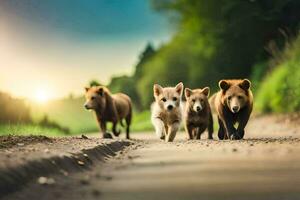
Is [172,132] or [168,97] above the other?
[168,97]

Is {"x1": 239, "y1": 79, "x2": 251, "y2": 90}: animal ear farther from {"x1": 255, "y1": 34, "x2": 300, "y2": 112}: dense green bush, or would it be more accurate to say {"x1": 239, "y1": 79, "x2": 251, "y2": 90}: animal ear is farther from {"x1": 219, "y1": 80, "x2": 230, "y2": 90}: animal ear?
{"x1": 255, "y1": 34, "x2": 300, "y2": 112}: dense green bush

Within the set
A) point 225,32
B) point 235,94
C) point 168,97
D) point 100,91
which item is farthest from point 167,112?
point 225,32

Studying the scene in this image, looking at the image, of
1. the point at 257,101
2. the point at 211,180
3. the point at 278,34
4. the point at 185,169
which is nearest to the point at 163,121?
the point at 185,169

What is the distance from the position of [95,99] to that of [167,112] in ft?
13.3

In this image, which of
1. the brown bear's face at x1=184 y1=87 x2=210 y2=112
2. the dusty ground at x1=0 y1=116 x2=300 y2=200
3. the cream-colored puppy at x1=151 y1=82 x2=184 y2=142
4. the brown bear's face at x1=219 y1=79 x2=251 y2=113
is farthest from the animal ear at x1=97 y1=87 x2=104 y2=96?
the dusty ground at x1=0 y1=116 x2=300 y2=200

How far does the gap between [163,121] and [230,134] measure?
1833 mm

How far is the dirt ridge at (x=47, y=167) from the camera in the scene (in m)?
7.29

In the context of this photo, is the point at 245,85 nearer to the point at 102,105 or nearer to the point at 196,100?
the point at 196,100

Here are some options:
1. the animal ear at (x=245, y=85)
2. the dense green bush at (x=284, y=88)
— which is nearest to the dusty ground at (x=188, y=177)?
the animal ear at (x=245, y=85)

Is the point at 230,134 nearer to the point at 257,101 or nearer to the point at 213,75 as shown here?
the point at 257,101

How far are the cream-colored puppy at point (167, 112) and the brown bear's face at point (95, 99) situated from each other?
335 cm

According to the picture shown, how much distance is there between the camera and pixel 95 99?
2095cm

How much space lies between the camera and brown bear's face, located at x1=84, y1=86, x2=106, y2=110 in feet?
68.4

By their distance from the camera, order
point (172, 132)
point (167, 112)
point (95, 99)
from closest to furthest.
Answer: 1. point (172, 132)
2. point (167, 112)
3. point (95, 99)
